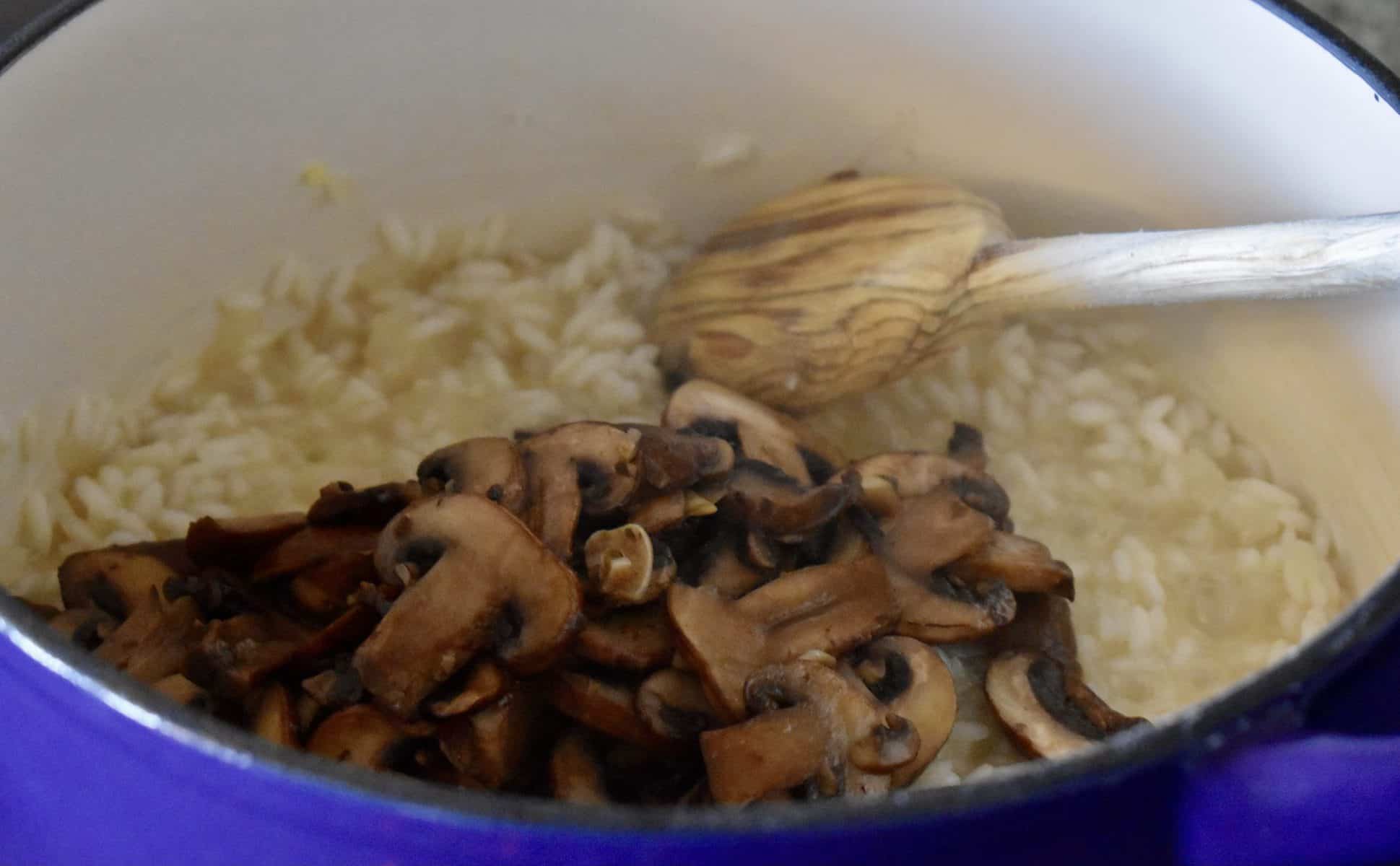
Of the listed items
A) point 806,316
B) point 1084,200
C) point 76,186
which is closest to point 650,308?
point 806,316

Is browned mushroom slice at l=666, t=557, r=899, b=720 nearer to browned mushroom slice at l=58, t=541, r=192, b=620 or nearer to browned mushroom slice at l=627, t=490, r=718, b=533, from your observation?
browned mushroom slice at l=627, t=490, r=718, b=533

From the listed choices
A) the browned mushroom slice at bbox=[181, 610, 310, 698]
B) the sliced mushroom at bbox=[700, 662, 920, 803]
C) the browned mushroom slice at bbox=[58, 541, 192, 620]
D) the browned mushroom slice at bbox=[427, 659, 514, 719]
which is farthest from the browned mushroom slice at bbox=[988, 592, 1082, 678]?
the browned mushroom slice at bbox=[58, 541, 192, 620]

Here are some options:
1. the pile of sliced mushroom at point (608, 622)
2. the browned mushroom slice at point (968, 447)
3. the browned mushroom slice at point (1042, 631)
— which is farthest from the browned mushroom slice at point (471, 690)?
the browned mushroom slice at point (968, 447)

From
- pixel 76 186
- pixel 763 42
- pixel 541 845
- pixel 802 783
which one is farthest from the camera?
pixel 763 42

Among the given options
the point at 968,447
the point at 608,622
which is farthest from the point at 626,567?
the point at 968,447

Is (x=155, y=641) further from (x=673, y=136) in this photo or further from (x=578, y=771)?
(x=673, y=136)

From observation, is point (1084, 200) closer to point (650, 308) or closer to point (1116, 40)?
point (1116, 40)
